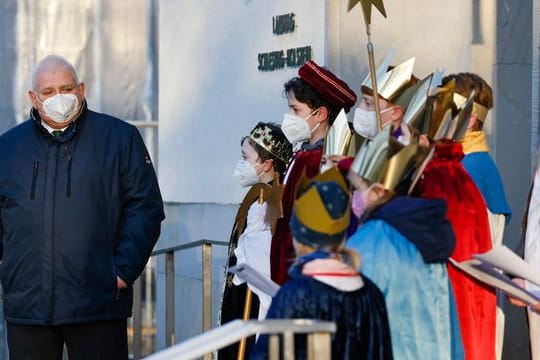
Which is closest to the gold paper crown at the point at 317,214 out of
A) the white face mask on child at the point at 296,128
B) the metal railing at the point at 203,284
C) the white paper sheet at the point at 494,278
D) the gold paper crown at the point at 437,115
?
the white paper sheet at the point at 494,278

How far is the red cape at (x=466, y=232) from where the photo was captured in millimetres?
6617

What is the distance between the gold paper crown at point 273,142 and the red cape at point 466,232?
1.41 metres

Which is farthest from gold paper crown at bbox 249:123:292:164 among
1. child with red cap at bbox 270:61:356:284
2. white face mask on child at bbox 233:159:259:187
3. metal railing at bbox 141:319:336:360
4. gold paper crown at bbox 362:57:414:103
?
metal railing at bbox 141:319:336:360

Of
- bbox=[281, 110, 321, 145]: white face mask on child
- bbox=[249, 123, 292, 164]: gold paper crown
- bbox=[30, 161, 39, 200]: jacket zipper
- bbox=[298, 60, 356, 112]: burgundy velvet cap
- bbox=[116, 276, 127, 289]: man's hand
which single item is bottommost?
bbox=[116, 276, 127, 289]: man's hand

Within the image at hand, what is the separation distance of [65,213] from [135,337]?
2.77m

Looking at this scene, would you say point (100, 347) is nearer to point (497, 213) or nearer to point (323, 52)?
point (497, 213)

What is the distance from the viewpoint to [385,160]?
5961 millimetres

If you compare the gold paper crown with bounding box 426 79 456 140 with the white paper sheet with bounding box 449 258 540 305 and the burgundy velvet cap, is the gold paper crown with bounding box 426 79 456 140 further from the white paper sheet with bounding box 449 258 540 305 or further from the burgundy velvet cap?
the burgundy velvet cap

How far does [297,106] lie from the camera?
25.0 feet

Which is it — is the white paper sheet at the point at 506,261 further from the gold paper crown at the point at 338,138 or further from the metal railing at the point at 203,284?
the metal railing at the point at 203,284

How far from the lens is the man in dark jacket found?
7434 mm

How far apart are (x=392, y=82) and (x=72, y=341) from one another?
192 centimetres

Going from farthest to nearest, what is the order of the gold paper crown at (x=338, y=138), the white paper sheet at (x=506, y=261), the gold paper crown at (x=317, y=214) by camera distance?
the gold paper crown at (x=338, y=138), the white paper sheet at (x=506, y=261), the gold paper crown at (x=317, y=214)

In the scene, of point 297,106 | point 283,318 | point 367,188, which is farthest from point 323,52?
point 283,318
